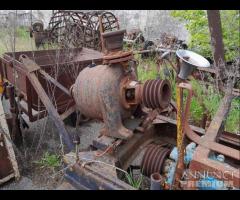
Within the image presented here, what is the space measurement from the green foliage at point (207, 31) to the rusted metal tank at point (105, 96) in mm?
3524

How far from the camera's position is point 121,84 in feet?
8.13

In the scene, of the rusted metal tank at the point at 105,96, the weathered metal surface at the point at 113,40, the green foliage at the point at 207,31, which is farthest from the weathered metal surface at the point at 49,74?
the green foliage at the point at 207,31

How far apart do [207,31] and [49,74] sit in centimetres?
353

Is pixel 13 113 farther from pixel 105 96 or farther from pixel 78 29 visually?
pixel 78 29

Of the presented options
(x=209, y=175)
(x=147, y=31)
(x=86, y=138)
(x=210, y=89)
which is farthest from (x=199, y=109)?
(x=147, y=31)

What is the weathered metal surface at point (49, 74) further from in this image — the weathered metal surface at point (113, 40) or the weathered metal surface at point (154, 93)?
the weathered metal surface at point (154, 93)

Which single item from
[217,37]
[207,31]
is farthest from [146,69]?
[217,37]

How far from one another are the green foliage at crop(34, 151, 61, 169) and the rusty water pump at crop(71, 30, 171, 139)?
3.49 feet

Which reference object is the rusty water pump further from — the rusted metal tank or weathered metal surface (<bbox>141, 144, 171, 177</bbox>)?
weathered metal surface (<bbox>141, 144, 171, 177</bbox>)

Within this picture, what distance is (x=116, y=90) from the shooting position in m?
2.43

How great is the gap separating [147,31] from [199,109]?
18.4ft
